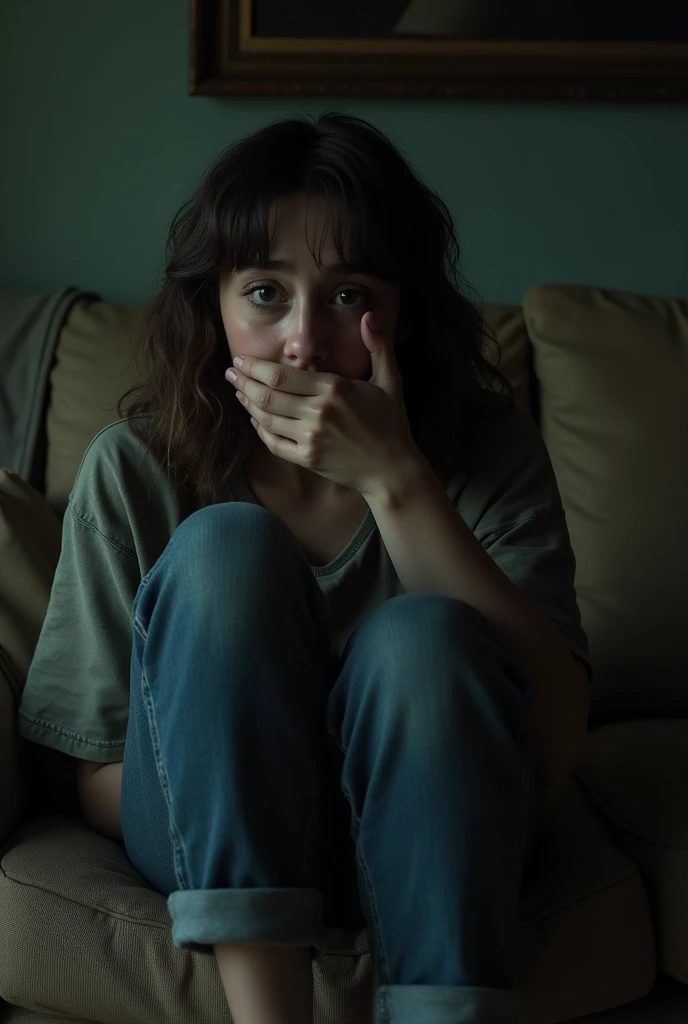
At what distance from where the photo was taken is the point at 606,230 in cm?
186

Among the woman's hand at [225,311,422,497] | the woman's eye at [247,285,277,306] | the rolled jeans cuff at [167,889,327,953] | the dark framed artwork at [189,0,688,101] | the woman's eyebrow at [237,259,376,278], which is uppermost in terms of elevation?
the dark framed artwork at [189,0,688,101]

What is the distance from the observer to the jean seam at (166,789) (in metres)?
0.83

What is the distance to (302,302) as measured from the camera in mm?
1065

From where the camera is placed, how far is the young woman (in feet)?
2.64

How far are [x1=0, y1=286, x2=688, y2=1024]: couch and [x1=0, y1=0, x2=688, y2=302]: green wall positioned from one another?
257 mm

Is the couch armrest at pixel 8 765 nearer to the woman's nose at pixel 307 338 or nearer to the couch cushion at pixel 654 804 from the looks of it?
the woman's nose at pixel 307 338

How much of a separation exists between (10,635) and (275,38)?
3.54 feet

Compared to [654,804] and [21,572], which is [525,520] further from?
[21,572]

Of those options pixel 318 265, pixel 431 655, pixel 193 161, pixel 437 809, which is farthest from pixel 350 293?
pixel 193 161

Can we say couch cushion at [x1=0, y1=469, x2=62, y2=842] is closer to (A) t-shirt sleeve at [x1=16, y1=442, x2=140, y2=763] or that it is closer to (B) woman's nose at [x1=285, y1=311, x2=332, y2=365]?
(A) t-shirt sleeve at [x1=16, y1=442, x2=140, y2=763]

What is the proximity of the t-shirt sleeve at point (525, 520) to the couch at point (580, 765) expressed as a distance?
0.21 metres

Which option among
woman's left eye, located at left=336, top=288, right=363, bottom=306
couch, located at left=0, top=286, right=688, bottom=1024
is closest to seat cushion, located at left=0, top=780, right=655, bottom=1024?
couch, located at left=0, top=286, right=688, bottom=1024

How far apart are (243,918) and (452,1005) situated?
0.16 meters

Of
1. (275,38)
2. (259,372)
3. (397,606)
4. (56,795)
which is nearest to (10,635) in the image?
(56,795)
